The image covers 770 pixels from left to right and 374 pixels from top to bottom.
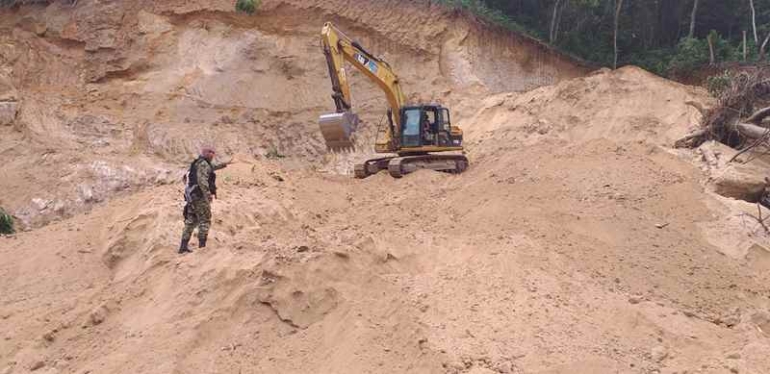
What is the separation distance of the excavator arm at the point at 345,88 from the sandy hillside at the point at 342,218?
3.54ft

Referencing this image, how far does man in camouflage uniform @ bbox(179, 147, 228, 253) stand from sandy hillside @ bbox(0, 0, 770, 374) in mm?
403

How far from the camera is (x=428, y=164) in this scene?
13.3 metres

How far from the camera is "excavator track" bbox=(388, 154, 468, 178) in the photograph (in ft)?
43.2

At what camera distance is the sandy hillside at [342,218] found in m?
5.86

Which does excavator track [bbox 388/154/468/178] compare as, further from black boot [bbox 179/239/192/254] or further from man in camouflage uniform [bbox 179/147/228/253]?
black boot [bbox 179/239/192/254]

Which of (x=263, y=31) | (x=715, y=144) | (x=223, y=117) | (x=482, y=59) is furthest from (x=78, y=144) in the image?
(x=715, y=144)

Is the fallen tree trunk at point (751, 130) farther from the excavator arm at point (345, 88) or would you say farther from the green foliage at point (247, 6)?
the green foliage at point (247, 6)

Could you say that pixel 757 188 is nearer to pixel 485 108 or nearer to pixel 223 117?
pixel 485 108

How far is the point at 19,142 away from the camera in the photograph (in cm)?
1379

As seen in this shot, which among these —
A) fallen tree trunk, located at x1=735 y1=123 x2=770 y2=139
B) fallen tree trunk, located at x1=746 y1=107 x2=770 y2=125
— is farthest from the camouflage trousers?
fallen tree trunk, located at x1=746 y1=107 x2=770 y2=125

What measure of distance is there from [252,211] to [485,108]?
857 centimetres

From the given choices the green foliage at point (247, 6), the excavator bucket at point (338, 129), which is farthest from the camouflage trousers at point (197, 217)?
the green foliage at point (247, 6)

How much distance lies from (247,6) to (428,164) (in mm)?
7632

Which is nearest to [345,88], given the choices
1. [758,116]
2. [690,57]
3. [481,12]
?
[758,116]
